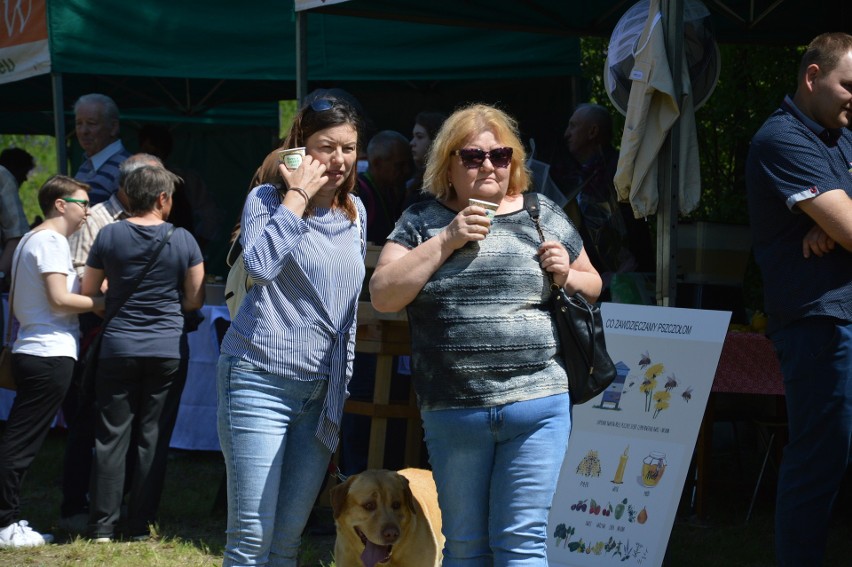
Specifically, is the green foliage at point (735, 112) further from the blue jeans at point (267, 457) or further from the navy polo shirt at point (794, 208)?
the blue jeans at point (267, 457)

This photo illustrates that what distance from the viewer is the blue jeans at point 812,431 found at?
147 inches

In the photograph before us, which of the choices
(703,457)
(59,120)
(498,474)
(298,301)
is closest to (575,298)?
(498,474)

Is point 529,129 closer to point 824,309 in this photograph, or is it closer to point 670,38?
point 670,38

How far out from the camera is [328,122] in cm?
333

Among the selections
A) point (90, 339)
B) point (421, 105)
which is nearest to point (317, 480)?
point (90, 339)

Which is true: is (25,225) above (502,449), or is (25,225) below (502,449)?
above

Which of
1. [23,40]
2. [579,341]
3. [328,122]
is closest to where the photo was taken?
[579,341]

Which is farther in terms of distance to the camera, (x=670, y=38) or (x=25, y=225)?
(x=25, y=225)

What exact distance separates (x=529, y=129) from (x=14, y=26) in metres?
4.05

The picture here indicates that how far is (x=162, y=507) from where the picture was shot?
6379 mm

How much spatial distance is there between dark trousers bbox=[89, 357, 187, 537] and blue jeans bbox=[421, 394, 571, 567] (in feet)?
9.14

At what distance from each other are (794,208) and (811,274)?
0.23 metres

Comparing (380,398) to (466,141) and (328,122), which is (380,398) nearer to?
(328,122)

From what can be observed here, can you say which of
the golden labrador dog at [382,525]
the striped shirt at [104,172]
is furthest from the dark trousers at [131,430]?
the golden labrador dog at [382,525]
